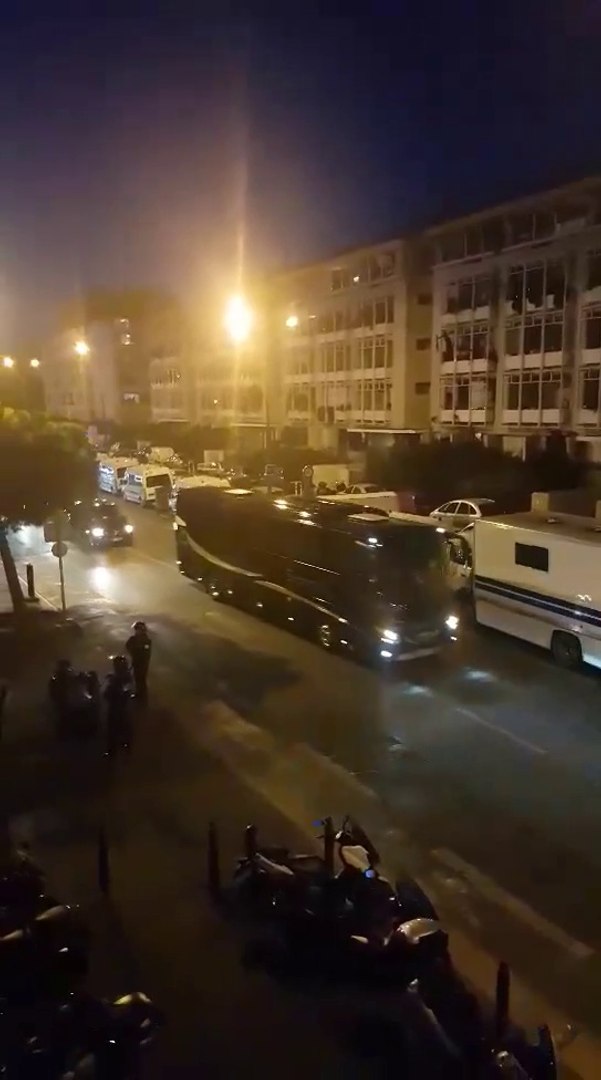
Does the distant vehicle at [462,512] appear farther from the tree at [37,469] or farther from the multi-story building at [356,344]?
the multi-story building at [356,344]

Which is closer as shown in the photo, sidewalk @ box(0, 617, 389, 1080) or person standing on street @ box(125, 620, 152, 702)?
sidewalk @ box(0, 617, 389, 1080)

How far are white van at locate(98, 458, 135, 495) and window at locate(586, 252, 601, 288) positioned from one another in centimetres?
2591

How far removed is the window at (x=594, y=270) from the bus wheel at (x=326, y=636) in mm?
22477

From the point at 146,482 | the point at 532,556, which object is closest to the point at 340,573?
the point at 532,556

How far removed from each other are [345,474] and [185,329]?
1353 inches

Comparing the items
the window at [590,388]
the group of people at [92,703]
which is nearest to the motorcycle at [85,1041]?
the group of people at [92,703]

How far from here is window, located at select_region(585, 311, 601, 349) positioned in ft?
112

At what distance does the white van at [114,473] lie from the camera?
48.3m

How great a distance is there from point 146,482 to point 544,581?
96.5 ft

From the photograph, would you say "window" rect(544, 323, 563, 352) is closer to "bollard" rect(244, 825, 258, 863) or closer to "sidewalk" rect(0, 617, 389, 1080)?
"sidewalk" rect(0, 617, 389, 1080)

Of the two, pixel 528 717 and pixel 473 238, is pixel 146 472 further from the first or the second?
pixel 528 717

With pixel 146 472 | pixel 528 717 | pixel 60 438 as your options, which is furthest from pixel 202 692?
pixel 146 472

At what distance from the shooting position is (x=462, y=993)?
22.2ft

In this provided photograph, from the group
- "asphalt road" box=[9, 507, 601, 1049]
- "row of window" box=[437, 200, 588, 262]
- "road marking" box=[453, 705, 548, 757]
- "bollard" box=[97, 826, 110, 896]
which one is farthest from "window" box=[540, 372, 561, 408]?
"bollard" box=[97, 826, 110, 896]
